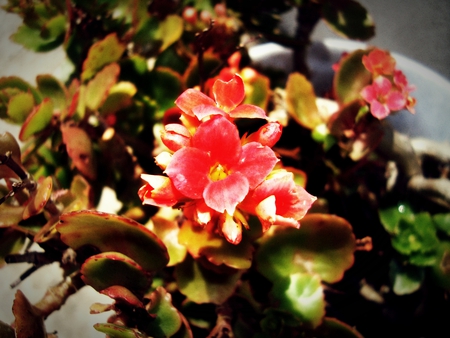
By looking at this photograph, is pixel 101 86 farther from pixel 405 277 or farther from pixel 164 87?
pixel 405 277

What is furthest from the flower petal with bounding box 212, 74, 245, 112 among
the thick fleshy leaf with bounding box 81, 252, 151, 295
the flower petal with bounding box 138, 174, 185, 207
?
the thick fleshy leaf with bounding box 81, 252, 151, 295

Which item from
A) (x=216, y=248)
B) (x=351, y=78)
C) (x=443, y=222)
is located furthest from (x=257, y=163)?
(x=443, y=222)

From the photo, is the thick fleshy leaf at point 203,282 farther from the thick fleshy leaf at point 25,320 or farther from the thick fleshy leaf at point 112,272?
the thick fleshy leaf at point 25,320

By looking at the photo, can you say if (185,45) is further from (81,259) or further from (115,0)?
(81,259)

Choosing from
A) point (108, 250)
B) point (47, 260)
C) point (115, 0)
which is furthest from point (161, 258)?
point (115, 0)

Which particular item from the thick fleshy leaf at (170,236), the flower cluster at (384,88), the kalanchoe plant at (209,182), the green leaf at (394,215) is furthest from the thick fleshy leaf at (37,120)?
the green leaf at (394,215)
